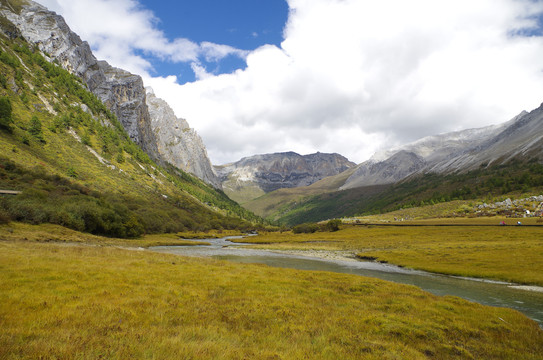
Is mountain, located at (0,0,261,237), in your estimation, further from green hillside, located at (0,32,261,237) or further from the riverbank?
the riverbank

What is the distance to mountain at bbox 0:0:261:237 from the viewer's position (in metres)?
67.9

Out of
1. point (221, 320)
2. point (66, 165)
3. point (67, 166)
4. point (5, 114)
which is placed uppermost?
point (5, 114)

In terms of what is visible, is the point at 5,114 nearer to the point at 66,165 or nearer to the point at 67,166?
the point at 66,165

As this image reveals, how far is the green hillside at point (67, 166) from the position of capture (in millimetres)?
68062

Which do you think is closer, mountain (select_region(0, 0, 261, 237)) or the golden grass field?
the golden grass field

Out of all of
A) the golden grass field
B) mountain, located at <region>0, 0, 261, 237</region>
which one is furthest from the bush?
the golden grass field

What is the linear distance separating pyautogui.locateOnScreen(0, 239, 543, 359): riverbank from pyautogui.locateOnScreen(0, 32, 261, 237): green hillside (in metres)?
44.0

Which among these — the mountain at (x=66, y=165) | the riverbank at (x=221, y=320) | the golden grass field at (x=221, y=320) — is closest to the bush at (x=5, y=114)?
the mountain at (x=66, y=165)

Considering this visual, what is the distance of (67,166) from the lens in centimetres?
11100

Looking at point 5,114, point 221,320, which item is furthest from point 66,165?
point 221,320

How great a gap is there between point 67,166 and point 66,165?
1333 mm

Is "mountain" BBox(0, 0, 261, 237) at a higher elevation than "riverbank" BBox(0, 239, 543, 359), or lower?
higher

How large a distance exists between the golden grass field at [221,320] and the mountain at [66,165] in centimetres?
4402

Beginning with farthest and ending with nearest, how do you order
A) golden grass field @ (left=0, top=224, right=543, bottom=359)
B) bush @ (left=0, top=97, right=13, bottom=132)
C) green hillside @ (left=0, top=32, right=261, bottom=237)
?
bush @ (left=0, top=97, right=13, bottom=132)
green hillside @ (left=0, top=32, right=261, bottom=237)
golden grass field @ (left=0, top=224, right=543, bottom=359)
